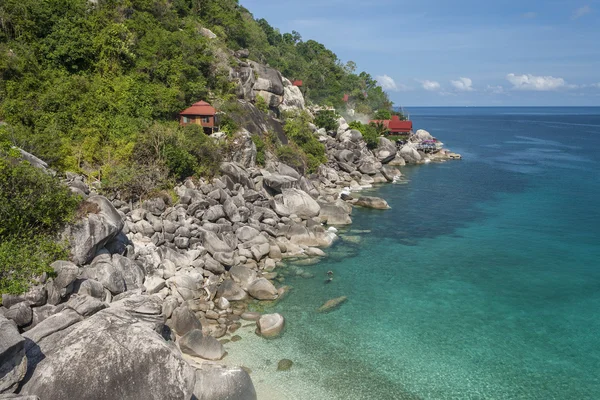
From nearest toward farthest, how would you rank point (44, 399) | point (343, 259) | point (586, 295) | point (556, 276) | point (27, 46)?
point (44, 399) → point (586, 295) → point (556, 276) → point (343, 259) → point (27, 46)

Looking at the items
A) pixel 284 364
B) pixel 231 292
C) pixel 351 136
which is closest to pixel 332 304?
pixel 231 292

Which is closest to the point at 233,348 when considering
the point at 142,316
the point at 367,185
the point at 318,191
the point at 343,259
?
the point at 142,316

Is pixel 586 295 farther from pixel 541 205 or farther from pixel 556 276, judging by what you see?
pixel 541 205

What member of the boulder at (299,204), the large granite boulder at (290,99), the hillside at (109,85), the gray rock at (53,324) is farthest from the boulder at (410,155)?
the gray rock at (53,324)

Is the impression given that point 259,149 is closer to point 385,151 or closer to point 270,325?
point 270,325

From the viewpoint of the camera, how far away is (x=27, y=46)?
2956cm

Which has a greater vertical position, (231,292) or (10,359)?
(10,359)

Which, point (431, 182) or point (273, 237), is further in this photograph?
point (431, 182)

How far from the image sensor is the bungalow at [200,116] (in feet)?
107

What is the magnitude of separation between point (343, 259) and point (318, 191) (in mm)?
12934

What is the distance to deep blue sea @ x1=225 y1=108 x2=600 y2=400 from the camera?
1552 cm

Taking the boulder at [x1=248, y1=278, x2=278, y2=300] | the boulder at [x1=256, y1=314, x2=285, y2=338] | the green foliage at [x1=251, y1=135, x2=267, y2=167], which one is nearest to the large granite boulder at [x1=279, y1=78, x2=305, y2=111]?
the green foliage at [x1=251, y1=135, x2=267, y2=167]

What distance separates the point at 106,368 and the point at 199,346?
15.3ft

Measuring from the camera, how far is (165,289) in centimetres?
1972
